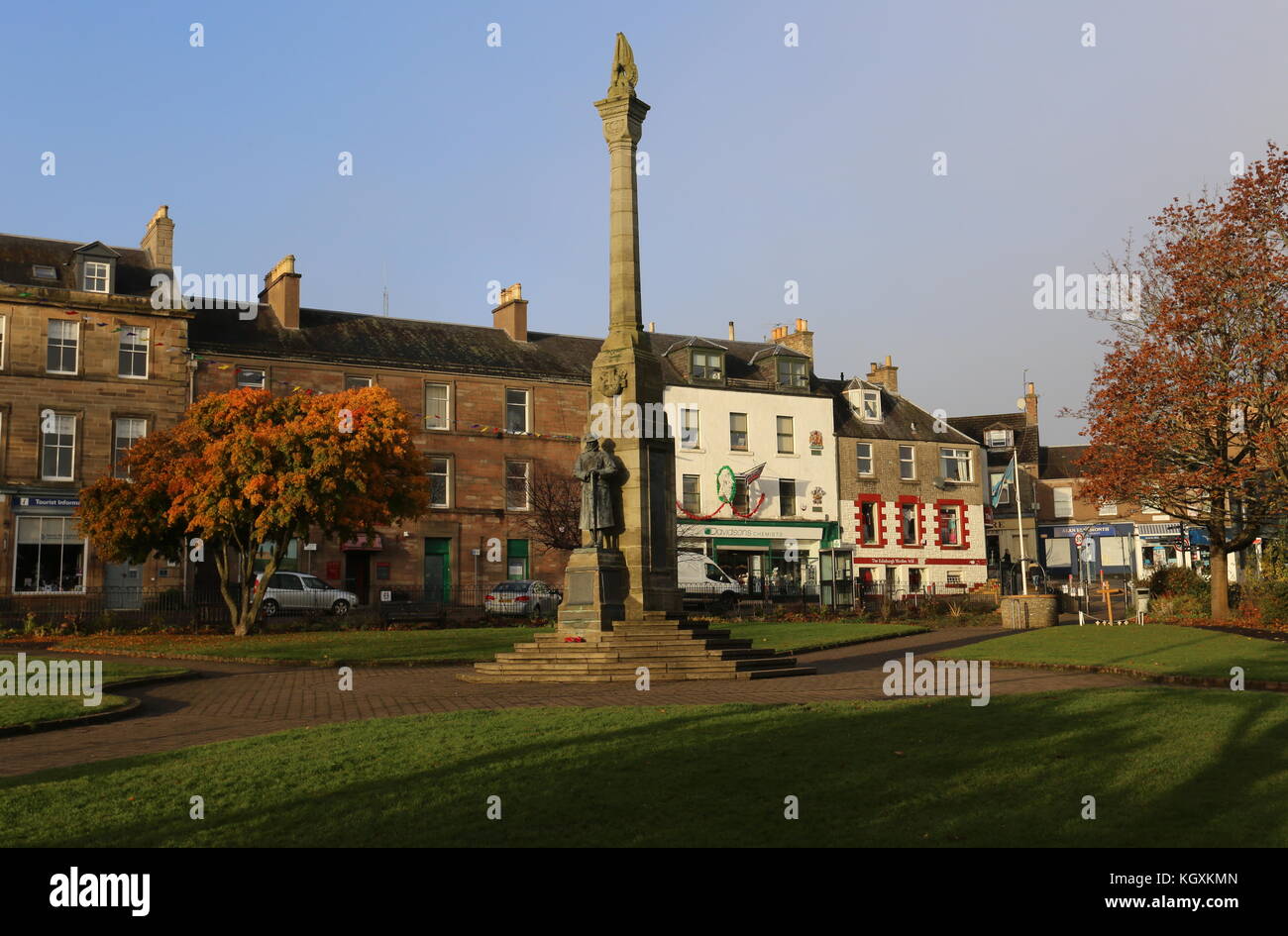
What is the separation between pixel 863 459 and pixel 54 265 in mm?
34818

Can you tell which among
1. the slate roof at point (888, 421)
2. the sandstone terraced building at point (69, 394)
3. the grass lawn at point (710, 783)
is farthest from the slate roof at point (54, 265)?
the grass lawn at point (710, 783)

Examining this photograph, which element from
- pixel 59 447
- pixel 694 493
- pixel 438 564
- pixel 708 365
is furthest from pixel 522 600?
pixel 708 365

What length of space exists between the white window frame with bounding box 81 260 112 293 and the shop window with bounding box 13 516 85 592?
8.11 metres

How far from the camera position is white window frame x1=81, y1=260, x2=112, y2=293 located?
39656 mm

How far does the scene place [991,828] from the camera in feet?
24.0

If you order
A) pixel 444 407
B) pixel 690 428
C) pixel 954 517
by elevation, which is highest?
pixel 444 407

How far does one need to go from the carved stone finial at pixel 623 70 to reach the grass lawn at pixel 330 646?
11.4m

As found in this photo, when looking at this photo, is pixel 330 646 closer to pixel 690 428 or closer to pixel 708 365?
pixel 690 428

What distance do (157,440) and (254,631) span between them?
576 centimetres

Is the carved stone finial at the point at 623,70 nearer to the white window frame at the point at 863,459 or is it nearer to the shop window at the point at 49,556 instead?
the shop window at the point at 49,556

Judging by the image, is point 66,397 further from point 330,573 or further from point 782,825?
point 782,825

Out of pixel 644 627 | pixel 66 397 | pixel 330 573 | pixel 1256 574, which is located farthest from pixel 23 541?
pixel 1256 574

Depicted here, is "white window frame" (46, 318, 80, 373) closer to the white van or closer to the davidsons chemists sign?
the white van

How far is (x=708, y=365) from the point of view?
5075cm
